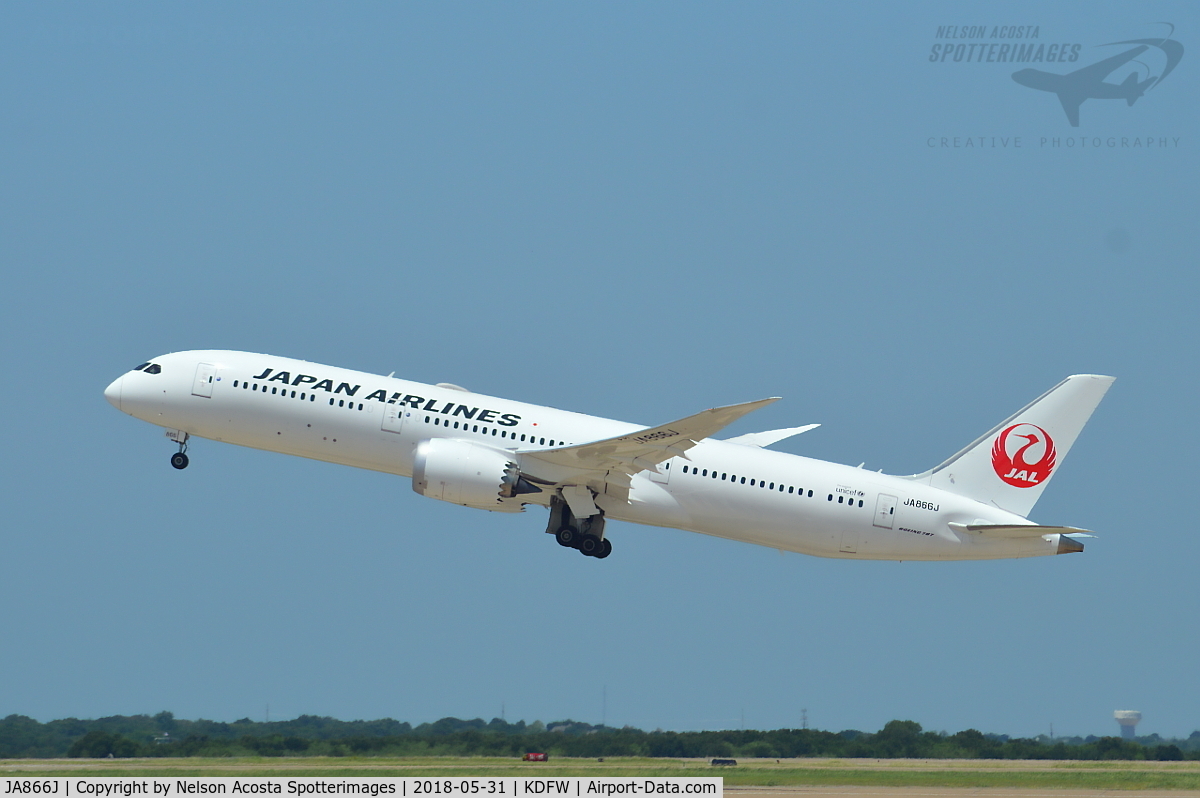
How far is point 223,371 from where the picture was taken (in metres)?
42.5

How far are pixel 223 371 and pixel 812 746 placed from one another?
887 inches

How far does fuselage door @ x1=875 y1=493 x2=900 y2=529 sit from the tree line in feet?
30.7

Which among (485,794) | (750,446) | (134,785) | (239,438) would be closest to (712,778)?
(485,794)

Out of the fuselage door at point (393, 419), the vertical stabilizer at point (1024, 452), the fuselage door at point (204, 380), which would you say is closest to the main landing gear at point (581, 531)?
the fuselage door at point (393, 419)

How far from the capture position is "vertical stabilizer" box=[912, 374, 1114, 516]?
42906 millimetres

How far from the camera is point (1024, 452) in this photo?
43188 mm

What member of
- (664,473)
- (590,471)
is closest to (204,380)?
(590,471)

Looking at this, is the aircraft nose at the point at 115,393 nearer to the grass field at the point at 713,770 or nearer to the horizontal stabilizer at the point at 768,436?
the grass field at the point at 713,770

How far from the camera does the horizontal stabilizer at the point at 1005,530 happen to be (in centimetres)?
4066

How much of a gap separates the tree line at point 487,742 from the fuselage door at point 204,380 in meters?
10.4

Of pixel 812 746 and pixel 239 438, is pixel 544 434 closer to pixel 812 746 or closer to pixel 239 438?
pixel 239 438

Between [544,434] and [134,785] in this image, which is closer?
[134,785]

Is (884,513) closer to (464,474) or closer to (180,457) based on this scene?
(464,474)
